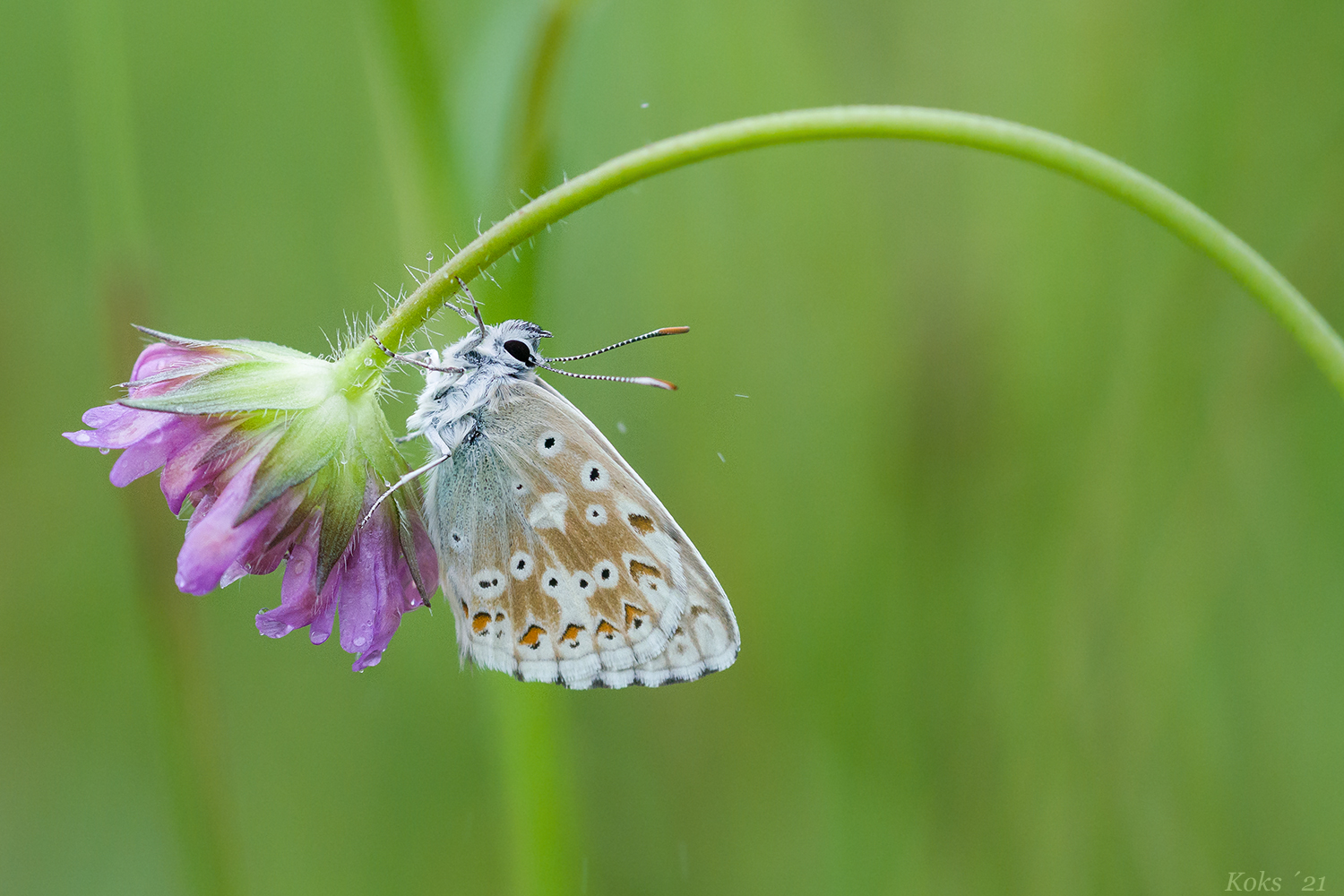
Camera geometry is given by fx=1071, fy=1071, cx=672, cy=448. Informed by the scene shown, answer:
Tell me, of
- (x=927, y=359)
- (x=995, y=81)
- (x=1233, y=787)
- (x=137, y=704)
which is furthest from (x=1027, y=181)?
(x=137, y=704)

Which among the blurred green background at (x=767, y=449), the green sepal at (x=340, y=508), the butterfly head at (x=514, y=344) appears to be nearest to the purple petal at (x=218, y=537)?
the green sepal at (x=340, y=508)

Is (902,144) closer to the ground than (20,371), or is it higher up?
higher up

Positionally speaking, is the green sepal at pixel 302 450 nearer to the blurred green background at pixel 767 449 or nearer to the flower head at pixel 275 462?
the flower head at pixel 275 462

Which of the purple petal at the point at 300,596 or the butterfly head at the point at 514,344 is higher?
the butterfly head at the point at 514,344

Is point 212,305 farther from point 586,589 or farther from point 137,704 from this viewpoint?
point 586,589

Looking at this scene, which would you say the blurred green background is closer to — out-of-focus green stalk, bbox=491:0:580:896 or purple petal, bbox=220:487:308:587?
out-of-focus green stalk, bbox=491:0:580:896

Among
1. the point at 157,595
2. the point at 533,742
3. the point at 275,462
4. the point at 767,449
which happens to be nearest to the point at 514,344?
the point at 275,462

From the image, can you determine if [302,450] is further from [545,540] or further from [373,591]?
[545,540]
